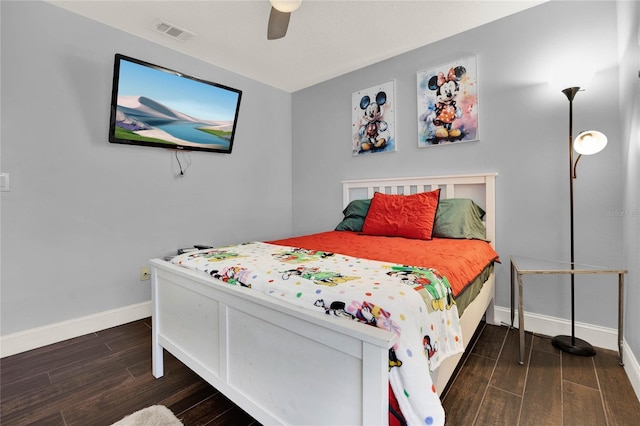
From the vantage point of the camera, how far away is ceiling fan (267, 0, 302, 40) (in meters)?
1.66

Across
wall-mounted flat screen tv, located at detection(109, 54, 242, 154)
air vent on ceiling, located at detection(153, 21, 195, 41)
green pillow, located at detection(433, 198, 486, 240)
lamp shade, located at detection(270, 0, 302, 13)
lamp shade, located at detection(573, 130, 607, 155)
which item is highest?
air vent on ceiling, located at detection(153, 21, 195, 41)

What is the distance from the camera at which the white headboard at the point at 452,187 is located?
245 centimetres

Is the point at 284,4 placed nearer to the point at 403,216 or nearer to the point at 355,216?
the point at 403,216

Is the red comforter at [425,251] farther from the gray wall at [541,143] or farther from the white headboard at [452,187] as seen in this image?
the gray wall at [541,143]

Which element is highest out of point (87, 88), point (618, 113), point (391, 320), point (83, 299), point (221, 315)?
point (87, 88)

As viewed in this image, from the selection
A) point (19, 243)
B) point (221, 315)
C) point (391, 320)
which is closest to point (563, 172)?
point (391, 320)

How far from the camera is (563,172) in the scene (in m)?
2.15

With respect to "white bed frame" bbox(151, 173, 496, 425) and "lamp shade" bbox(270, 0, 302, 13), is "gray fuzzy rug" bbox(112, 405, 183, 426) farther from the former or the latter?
"lamp shade" bbox(270, 0, 302, 13)

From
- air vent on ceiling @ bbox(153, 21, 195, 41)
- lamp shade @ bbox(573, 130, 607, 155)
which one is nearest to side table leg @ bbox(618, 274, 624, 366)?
lamp shade @ bbox(573, 130, 607, 155)

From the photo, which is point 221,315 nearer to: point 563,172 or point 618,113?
point 563,172

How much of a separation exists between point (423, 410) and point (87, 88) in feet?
9.84

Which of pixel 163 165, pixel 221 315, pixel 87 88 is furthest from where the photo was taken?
pixel 163 165

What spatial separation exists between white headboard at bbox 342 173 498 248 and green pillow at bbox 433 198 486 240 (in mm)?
87

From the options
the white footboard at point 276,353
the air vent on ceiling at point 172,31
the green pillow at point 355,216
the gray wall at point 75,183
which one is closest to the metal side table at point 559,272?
the green pillow at point 355,216
